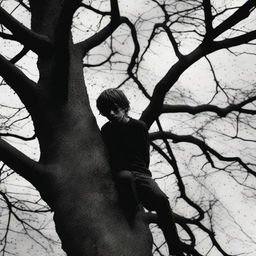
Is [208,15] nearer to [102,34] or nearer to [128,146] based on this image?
[102,34]

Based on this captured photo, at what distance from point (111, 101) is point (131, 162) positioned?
1.51 feet

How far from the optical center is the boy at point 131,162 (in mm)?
2703

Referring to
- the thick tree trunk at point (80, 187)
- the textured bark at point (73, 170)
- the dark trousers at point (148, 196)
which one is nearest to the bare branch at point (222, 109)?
the textured bark at point (73, 170)

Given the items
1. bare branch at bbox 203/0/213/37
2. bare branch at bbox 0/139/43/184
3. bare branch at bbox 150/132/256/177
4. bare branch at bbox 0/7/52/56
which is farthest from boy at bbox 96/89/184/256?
bare branch at bbox 150/132/256/177

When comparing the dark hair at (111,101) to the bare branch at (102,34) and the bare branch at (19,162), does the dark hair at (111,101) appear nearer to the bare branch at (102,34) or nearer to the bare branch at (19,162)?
the bare branch at (19,162)

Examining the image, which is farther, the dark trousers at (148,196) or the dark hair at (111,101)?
the dark hair at (111,101)

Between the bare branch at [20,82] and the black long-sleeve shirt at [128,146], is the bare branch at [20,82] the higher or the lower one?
the higher one

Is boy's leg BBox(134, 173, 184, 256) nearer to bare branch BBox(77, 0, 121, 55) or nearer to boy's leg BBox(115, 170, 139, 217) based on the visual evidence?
boy's leg BBox(115, 170, 139, 217)

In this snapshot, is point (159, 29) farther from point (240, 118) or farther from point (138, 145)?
point (138, 145)

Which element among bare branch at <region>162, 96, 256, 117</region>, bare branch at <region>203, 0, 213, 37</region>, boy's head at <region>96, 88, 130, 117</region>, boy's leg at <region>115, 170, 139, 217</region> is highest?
bare branch at <region>162, 96, 256, 117</region>

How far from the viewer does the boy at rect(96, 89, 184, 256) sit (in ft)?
8.87

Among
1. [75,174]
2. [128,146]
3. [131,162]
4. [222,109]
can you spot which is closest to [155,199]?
[131,162]

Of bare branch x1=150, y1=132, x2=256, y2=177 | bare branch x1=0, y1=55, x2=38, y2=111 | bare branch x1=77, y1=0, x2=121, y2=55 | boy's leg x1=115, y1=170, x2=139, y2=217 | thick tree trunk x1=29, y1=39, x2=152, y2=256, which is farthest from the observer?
bare branch x1=150, y1=132, x2=256, y2=177

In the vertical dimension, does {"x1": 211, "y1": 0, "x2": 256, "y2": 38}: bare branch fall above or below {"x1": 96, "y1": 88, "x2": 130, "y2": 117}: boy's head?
above
